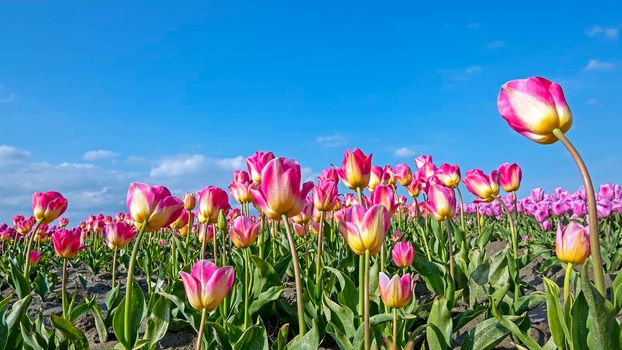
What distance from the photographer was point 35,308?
493 centimetres

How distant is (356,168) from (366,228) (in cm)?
108

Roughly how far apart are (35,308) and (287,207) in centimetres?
379

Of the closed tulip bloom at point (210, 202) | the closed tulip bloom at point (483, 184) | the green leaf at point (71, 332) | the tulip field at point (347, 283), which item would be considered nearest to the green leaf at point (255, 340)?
the tulip field at point (347, 283)

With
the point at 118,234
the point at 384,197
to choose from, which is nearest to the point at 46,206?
the point at 118,234

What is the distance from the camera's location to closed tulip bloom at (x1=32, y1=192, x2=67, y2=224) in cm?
380

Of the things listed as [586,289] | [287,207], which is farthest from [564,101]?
[287,207]

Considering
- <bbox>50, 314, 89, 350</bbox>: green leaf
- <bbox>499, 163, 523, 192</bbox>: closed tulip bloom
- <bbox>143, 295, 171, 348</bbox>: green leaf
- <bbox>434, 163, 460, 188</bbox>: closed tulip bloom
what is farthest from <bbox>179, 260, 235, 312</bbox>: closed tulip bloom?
<bbox>434, 163, 460, 188</bbox>: closed tulip bloom

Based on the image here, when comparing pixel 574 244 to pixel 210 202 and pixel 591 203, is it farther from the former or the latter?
pixel 210 202

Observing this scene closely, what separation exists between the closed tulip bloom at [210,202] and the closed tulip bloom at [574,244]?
6.66 ft

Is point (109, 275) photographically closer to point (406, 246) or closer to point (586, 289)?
point (406, 246)

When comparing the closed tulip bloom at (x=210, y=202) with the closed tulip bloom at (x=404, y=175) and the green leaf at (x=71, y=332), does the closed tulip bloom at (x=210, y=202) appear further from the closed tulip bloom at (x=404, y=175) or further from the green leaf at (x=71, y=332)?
the closed tulip bloom at (x=404, y=175)

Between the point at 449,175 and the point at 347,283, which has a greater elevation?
the point at 449,175

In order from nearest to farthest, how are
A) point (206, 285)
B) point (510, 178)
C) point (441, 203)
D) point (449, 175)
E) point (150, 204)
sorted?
point (206, 285), point (150, 204), point (441, 203), point (510, 178), point (449, 175)

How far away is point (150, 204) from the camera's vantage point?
2.41 m
